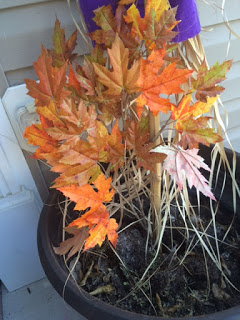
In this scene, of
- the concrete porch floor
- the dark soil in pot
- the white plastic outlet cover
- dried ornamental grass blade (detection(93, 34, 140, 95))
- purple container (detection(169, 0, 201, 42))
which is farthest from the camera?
the concrete porch floor

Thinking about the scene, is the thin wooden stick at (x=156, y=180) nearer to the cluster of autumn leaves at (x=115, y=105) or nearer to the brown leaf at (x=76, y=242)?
the cluster of autumn leaves at (x=115, y=105)

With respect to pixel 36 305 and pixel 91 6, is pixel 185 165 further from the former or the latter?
pixel 36 305

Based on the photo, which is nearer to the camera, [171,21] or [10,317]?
[171,21]

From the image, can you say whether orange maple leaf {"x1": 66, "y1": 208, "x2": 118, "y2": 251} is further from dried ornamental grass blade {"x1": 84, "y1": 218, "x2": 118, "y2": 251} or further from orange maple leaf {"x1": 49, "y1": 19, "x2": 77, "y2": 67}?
orange maple leaf {"x1": 49, "y1": 19, "x2": 77, "y2": 67}

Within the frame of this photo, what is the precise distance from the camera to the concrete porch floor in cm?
106

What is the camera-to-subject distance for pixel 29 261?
111cm

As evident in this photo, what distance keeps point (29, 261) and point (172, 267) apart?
2.00ft

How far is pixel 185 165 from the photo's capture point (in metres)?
0.50

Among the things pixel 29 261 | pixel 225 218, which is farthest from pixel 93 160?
pixel 29 261

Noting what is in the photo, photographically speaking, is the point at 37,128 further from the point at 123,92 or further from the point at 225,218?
the point at 225,218

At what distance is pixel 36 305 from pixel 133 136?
855mm

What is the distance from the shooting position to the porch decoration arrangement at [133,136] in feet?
1.61

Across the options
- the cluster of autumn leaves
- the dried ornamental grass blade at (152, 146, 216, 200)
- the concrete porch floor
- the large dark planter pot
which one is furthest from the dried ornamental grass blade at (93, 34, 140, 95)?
the concrete porch floor

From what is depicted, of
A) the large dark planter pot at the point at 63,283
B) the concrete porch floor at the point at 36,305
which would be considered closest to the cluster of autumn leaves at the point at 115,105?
the large dark planter pot at the point at 63,283
